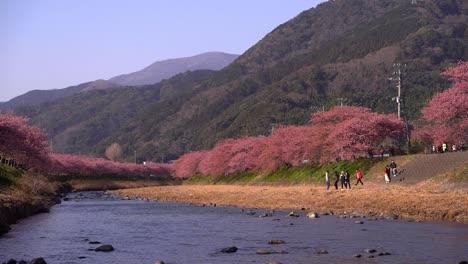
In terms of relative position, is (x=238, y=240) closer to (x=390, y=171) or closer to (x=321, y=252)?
(x=321, y=252)

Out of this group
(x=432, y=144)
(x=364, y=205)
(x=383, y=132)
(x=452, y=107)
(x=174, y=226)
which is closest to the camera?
(x=174, y=226)

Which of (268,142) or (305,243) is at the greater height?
(268,142)

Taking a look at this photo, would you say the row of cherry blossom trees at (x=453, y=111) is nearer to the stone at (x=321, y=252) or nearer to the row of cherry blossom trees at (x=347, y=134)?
the row of cherry blossom trees at (x=347, y=134)

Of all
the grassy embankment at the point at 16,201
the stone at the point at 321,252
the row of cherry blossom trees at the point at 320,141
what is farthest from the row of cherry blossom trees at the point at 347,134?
the stone at the point at 321,252

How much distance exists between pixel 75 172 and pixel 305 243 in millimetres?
144113

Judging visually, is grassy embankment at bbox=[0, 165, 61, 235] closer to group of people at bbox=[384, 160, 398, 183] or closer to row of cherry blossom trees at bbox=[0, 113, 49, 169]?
row of cherry blossom trees at bbox=[0, 113, 49, 169]

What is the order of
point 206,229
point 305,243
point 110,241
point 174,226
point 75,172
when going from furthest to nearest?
point 75,172 → point 174,226 → point 206,229 → point 110,241 → point 305,243

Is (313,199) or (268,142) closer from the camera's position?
(313,199)

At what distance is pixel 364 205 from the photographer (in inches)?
1812

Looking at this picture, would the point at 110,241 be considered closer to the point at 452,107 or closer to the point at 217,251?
the point at 217,251

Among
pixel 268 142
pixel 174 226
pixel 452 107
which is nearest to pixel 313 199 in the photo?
pixel 174 226

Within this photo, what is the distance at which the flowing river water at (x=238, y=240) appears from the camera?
25969 mm

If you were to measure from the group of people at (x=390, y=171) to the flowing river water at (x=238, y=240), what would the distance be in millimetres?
19141

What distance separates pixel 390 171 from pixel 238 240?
36.0 m
